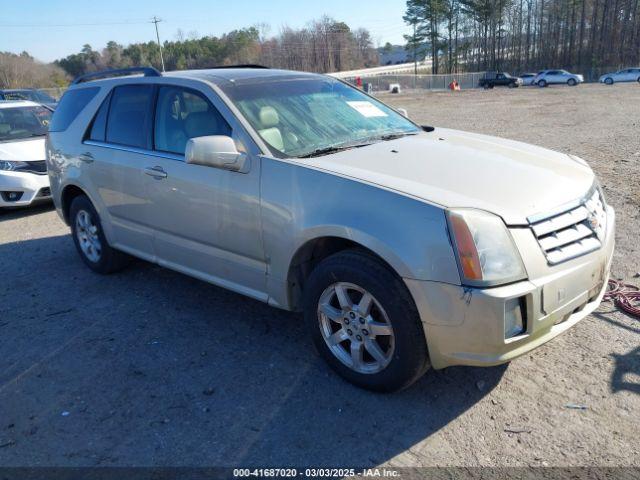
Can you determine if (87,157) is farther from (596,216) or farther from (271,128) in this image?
(596,216)

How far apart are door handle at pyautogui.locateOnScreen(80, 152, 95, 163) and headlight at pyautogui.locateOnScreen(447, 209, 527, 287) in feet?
11.7

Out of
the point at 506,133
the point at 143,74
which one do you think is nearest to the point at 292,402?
the point at 143,74

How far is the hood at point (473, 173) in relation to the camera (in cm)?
288

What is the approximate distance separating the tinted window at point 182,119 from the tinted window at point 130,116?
0.15 meters

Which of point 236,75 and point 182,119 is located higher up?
point 236,75

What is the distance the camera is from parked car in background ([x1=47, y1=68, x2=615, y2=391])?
2.71m

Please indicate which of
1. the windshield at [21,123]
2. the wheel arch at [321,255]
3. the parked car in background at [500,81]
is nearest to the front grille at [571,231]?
the wheel arch at [321,255]

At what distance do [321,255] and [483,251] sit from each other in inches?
45.5

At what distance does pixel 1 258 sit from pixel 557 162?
592 cm

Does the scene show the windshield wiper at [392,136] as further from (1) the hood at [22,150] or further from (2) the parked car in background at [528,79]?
(2) the parked car in background at [528,79]

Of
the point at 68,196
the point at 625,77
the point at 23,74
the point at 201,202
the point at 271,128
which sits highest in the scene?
the point at 23,74

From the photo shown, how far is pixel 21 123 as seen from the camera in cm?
953

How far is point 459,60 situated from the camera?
3819 inches

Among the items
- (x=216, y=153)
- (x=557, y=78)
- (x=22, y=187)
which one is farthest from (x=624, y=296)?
(x=557, y=78)
